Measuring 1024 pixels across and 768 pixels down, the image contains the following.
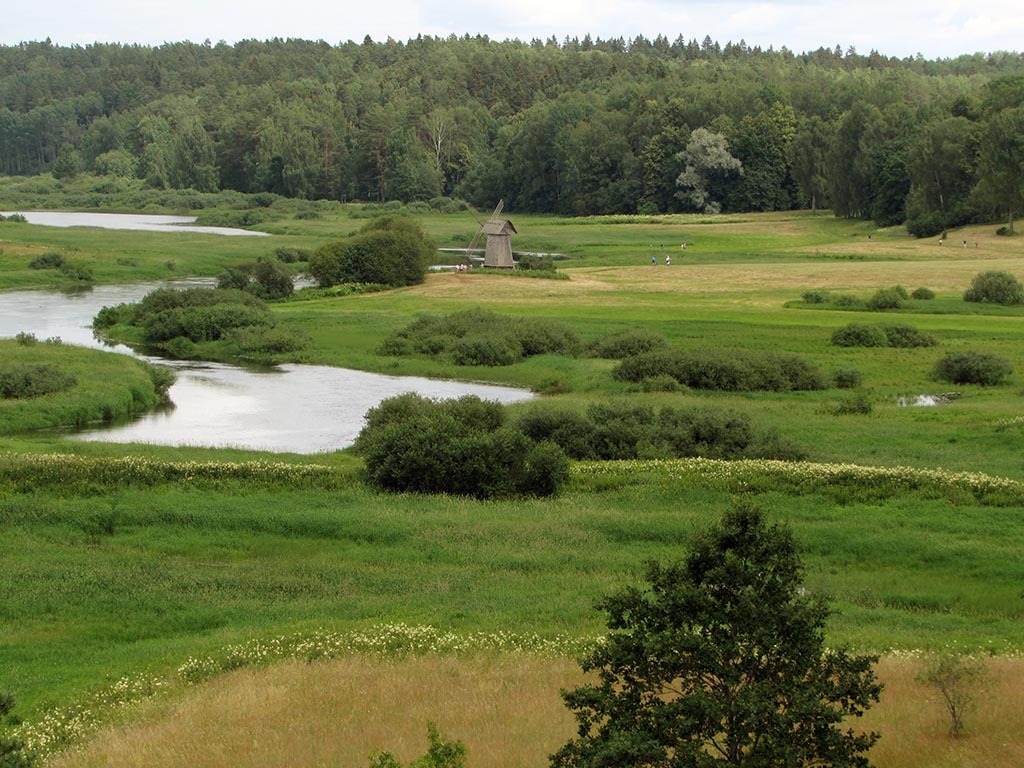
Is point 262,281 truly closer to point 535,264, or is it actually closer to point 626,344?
point 535,264

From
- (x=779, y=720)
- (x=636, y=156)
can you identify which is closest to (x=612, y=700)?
(x=779, y=720)

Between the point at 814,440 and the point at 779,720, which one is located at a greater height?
the point at 779,720

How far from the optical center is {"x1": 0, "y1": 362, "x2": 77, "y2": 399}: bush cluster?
141 ft

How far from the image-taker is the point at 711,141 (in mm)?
138625

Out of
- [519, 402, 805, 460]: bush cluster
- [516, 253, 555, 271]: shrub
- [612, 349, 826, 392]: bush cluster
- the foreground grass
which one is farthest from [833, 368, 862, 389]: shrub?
[516, 253, 555, 271]: shrub

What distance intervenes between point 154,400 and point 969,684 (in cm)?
3715

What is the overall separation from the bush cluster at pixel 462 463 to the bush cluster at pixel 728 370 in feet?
57.3

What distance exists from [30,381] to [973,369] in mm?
33285

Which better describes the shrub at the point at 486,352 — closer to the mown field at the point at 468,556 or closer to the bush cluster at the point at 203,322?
the mown field at the point at 468,556

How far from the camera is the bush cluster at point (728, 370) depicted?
45.4 metres

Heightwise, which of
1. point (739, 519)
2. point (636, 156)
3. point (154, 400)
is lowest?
point (154, 400)

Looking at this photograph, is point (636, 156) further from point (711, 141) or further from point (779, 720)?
point (779, 720)

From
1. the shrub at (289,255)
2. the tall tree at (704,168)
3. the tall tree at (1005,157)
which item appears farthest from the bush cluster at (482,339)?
the tall tree at (704,168)

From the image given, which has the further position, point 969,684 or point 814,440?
point 814,440
